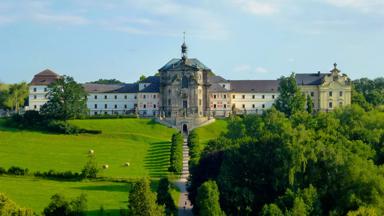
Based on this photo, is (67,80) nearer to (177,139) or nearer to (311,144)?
(177,139)

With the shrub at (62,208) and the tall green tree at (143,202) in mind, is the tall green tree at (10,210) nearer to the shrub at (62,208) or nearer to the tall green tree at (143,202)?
the shrub at (62,208)

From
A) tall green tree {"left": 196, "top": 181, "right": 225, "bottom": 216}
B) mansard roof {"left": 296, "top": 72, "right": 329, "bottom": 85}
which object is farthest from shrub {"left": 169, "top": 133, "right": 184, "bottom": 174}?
mansard roof {"left": 296, "top": 72, "right": 329, "bottom": 85}

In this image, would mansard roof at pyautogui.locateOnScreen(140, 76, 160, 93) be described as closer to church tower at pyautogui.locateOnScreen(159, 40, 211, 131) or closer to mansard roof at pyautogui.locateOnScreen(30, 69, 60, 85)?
church tower at pyautogui.locateOnScreen(159, 40, 211, 131)

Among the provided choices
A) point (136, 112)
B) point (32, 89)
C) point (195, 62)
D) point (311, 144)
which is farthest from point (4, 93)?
point (311, 144)

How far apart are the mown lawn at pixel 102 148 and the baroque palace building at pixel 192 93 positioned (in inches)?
373

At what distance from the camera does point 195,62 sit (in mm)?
118938

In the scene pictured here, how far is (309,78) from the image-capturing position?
420ft

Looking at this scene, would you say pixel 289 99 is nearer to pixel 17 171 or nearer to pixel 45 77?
pixel 45 77

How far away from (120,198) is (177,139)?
3318 cm

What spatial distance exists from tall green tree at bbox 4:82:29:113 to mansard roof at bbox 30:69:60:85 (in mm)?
4353

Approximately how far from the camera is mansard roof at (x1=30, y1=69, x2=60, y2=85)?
128 m

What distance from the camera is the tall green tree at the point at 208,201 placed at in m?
45.3

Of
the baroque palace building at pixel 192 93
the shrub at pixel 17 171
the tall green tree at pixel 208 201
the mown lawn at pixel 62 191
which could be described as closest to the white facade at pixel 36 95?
the baroque palace building at pixel 192 93

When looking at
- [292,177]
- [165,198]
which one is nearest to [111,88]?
[165,198]
